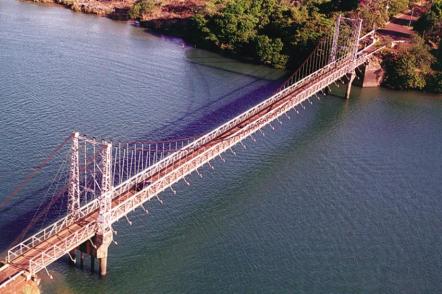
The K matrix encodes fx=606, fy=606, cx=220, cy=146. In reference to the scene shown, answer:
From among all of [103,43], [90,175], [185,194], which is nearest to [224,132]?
[185,194]

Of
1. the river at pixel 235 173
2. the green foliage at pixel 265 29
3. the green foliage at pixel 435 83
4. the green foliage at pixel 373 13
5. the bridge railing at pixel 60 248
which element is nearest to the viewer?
the bridge railing at pixel 60 248

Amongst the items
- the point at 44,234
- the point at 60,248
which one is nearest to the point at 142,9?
the point at 44,234

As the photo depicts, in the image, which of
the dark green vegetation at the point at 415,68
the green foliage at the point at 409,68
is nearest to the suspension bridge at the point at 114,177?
the green foliage at the point at 409,68

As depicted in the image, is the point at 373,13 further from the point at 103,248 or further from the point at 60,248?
the point at 60,248

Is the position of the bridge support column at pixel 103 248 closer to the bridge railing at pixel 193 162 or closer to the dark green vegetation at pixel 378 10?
the bridge railing at pixel 193 162

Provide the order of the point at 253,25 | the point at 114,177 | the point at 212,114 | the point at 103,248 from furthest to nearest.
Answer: the point at 253,25
the point at 212,114
the point at 114,177
the point at 103,248

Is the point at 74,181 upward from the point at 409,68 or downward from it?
downward

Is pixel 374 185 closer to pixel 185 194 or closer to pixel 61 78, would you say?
pixel 185 194
